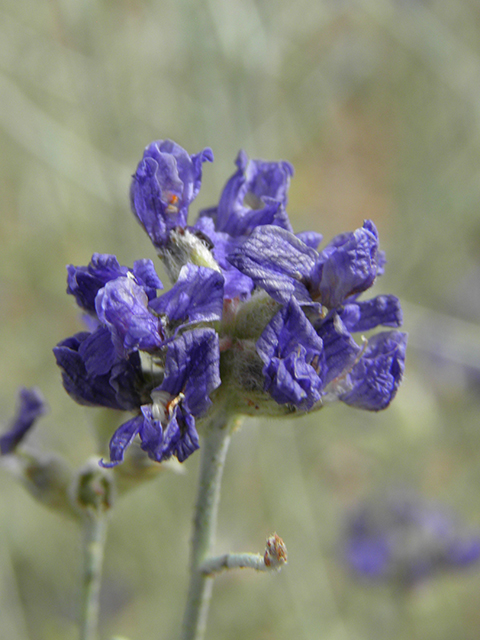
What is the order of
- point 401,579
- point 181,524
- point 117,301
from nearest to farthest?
point 117,301 → point 401,579 → point 181,524

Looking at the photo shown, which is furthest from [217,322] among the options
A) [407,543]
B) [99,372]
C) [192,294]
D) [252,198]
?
[407,543]

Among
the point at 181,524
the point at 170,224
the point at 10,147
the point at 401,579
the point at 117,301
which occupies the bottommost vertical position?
the point at 117,301

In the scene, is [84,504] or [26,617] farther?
[26,617]

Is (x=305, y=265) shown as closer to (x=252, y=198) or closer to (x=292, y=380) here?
(x=292, y=380)

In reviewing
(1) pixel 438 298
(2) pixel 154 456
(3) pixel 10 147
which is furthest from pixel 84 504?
(3) pixel 10 147

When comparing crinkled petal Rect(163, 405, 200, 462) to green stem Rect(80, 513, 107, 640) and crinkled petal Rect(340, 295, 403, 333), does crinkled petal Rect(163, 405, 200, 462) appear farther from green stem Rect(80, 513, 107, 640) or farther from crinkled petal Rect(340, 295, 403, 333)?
green stem Rect(80, 513, 107, 640)

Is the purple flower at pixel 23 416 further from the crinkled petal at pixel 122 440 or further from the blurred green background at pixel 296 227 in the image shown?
the blurred green background at pixel 296 227

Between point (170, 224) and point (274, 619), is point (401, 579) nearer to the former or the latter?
point (274, 619)

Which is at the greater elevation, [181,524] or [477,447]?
[477,447]

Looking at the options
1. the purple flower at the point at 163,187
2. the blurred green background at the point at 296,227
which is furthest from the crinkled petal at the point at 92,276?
the blurred green background at the point at 296,227
